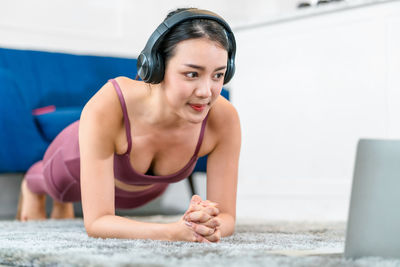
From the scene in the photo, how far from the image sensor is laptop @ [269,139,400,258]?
33.6 inches

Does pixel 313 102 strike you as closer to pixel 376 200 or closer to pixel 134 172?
pixel 134 172

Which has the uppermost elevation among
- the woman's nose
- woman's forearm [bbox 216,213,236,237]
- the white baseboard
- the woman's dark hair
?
the woman's dark hair

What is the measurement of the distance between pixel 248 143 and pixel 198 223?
1631 millimetres

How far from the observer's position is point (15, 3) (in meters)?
3.40

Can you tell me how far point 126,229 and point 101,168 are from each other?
0.53ft

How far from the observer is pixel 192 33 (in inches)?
46.6

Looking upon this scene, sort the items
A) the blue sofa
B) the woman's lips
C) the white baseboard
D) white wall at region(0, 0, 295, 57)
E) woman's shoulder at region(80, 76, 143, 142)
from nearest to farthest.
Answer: the woman's lips < woman's shoulder at region(80, 76, 143, 142) < the blue sofa < the white baseboard < white wall at region(0, 0, 295, 57)

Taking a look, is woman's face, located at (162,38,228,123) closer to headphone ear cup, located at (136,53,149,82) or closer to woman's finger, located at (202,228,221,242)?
headphone ear cup, located at (136,53,149,82)

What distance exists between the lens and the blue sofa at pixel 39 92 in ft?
7.37

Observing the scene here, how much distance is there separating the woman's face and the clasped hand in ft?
0.65

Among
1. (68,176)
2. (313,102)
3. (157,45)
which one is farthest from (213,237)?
(313,102)

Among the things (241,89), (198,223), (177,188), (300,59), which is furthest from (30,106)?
(198,223)

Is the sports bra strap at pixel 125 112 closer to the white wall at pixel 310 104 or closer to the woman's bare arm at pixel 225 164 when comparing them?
the woman's bare arm at pixel 225 164

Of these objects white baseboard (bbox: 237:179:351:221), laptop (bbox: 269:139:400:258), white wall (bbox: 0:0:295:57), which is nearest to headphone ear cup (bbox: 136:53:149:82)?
laptop (bbox: 269:139:400:258)
